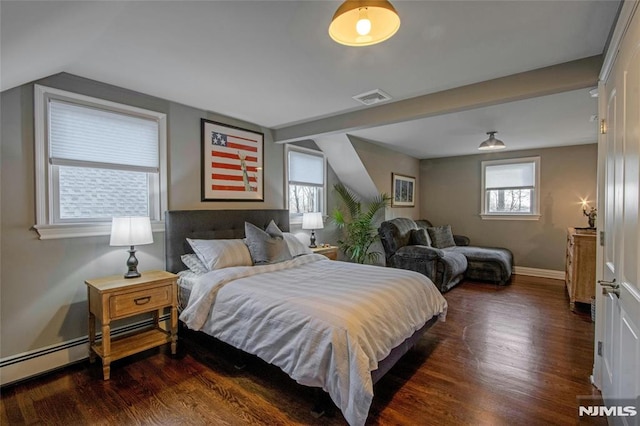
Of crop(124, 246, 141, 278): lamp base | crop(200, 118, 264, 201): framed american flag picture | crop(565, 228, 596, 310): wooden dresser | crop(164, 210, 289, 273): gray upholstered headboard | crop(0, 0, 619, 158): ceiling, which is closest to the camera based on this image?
crop(0, 0, 619, 158): ceiling

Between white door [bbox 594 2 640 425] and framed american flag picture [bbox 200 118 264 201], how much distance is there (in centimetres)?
335

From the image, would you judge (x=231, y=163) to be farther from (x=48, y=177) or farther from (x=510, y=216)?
(x=510, y=216)

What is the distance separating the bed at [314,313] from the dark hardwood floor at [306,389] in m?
0.28

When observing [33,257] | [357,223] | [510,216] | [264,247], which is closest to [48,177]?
[33,257]

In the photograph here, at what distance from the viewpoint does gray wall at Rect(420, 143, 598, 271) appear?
5297 millimetres

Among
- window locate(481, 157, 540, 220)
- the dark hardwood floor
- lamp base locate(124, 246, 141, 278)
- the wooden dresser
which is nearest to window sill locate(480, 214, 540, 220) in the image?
window locate(481, 157, 540, 220)

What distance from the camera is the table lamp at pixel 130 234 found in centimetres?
244

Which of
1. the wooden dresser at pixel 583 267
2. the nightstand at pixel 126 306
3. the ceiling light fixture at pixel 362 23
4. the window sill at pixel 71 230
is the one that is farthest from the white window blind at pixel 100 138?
the wooden dresser at pixel 583 267

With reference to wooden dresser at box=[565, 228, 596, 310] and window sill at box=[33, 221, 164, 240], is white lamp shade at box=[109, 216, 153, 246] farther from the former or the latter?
wooden dresser at box=[565, 228, 596, 310]

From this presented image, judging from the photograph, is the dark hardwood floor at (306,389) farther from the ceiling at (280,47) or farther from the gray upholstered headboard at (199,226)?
the ceiling at (280,47)

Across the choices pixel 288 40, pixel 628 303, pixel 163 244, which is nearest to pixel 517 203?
pixel 628 303

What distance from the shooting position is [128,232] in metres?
2.46

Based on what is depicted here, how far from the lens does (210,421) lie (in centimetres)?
183

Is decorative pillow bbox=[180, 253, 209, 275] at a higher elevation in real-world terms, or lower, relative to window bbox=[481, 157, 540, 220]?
lower
